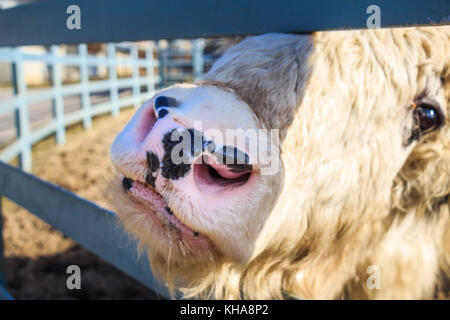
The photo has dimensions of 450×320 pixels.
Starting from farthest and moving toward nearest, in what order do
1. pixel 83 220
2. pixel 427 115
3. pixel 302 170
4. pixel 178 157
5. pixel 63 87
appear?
pixel 63 87 < pixel 83 220 < pixel 427 115 < pixel 302 170 < pixel 178 157

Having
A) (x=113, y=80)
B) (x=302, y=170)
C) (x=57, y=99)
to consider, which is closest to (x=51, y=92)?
(x=57, y=99)

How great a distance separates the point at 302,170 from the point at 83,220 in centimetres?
100

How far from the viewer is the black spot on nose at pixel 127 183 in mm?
1091

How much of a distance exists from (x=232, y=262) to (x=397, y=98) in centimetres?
86

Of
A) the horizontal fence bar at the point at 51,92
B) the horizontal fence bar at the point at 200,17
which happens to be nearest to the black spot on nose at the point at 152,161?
the horizontal fence bar at the point at 200,17

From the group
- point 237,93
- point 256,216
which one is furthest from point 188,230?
point 237,93

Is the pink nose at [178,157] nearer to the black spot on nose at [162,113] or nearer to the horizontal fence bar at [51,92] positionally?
the black spot on nose at [162,113]

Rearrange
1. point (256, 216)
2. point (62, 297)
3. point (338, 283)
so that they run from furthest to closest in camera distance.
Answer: point (62, 297), point (338, 283), point (256, 216)

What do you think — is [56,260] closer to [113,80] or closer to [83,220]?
[83,220]

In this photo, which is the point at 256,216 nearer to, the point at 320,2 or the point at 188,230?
the point at 188,230

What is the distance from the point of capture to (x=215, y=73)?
1311 mm

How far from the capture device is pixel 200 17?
3.68ft

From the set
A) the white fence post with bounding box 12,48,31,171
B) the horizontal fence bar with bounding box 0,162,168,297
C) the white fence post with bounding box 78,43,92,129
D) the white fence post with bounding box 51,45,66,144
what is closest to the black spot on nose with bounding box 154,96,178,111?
the horizontal fence bar with bounding box 0,162,168,297

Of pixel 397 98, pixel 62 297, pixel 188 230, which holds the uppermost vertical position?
pixel 397 98
